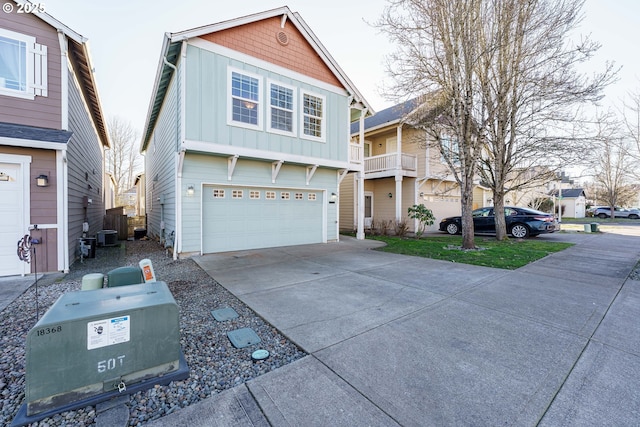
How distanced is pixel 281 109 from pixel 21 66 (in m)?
5.91

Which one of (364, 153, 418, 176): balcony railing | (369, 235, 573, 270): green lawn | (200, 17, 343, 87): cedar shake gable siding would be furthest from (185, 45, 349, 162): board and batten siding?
(364, 153, 418, 176): balcony railing

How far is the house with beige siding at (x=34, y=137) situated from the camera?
18.5 feet

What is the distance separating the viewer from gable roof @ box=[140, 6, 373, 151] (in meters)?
7.34

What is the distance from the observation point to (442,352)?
2809mm

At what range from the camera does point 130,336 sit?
2.21 meters

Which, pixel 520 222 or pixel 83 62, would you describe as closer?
pixel 83 62

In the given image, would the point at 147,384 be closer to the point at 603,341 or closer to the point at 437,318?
the point at 437,318

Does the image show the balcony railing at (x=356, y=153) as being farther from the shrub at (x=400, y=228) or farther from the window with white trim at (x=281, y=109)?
the shrub at (x=400, y=228)

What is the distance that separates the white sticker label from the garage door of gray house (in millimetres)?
6284

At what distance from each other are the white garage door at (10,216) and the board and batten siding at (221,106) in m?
3.50

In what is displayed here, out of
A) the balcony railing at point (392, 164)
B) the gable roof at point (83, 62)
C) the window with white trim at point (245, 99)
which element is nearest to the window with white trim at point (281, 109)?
the window with white trim at point (245, 99)

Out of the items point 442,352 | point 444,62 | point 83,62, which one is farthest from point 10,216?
point 444,62

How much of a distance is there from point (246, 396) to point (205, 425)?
36 centimetres

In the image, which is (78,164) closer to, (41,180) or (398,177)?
(41,180)
